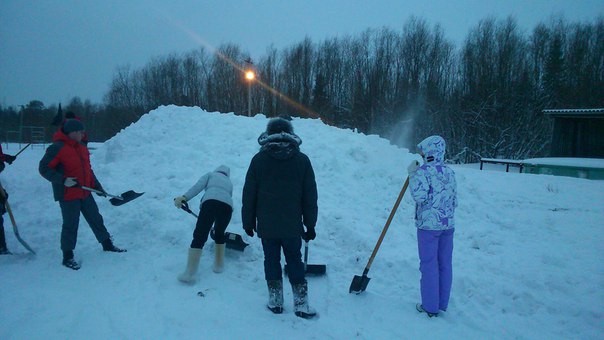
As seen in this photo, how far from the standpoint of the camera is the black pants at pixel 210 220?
13.4 feet

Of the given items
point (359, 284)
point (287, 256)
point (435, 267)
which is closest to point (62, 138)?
point (287, 256)

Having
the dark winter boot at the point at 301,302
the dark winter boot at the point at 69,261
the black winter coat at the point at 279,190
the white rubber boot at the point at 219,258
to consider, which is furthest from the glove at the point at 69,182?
the dark winter boot at the point at 301,302

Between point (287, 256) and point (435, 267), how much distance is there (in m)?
1.49

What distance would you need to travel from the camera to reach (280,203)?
3328 mm

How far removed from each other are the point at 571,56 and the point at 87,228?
36120 millimetres

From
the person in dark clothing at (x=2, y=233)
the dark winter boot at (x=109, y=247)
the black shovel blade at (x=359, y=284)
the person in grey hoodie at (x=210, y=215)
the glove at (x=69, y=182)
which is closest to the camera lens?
the black shovel blade at (x=359, y=284)

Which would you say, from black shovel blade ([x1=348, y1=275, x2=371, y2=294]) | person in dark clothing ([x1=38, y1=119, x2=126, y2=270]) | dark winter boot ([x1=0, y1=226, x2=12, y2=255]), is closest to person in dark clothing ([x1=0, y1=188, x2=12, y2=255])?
dark winter boot ([x1=0, y1=226, x2=12, y2=255])

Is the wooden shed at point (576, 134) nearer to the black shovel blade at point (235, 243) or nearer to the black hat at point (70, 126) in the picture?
the black shovel blade at point (235, 243)

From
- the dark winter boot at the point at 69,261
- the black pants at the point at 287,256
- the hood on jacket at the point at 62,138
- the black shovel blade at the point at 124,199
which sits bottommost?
the dark winter boot at the point at 69,261

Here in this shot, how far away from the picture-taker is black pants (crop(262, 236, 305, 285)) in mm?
3373

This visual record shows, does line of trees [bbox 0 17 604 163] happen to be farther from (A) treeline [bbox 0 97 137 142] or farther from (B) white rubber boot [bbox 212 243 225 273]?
(B) white rubber boot [bbox 212 243 225 273]

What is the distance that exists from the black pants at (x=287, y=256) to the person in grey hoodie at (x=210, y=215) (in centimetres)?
103

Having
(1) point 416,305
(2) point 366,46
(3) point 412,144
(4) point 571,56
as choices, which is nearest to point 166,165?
(1) point 416,305

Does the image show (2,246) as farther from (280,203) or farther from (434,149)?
(434,149)
